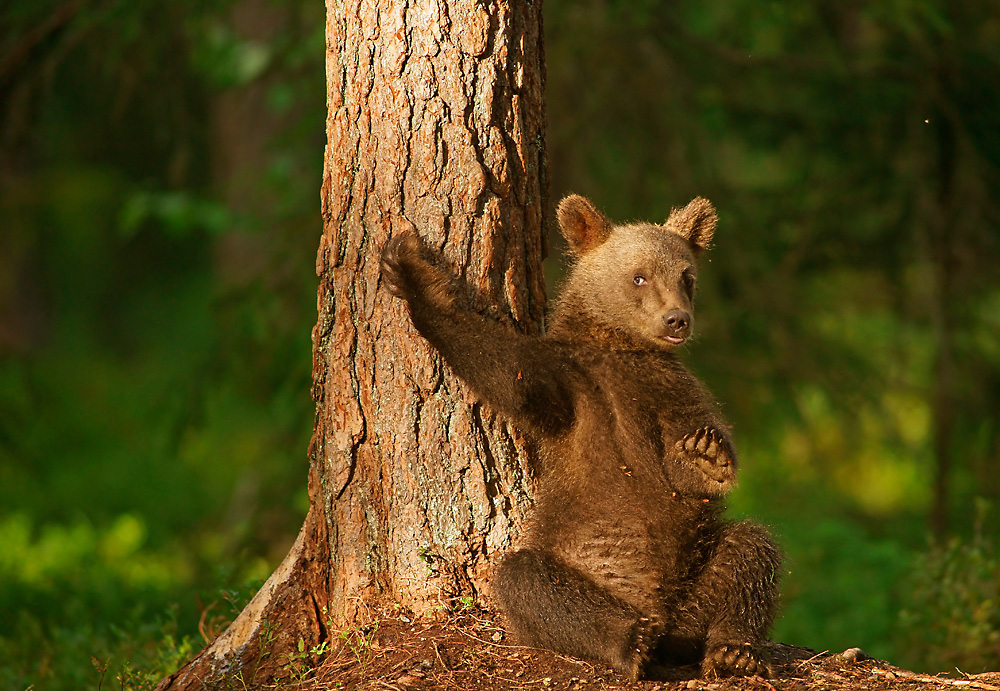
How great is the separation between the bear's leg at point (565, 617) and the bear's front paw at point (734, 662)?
0.70 feet

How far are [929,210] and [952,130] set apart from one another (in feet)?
1.89

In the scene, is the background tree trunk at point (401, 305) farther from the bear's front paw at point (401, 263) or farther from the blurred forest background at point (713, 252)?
the blurred forest background at point (713, 252)

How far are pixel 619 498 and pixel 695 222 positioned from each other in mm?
1413

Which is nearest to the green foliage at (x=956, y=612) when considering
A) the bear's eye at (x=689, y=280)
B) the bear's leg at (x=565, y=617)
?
the bear's eye at (x=689, y=280)

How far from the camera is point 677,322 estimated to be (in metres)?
3.87

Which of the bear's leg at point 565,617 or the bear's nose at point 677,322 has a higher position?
the bear's nose at point 677,322

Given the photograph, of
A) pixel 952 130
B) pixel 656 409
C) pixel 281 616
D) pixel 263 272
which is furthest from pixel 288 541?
pixel 952 130

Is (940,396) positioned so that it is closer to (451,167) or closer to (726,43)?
(726,43)

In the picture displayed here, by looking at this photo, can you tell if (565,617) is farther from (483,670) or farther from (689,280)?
(689,280)

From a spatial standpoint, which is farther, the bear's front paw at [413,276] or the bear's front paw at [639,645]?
the bear's front paw at [413,276]

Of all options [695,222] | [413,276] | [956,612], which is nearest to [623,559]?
[413,276]

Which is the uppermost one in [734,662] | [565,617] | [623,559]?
[623,559]

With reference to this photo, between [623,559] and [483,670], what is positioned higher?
[623,559]

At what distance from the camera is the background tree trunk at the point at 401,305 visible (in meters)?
3.61
